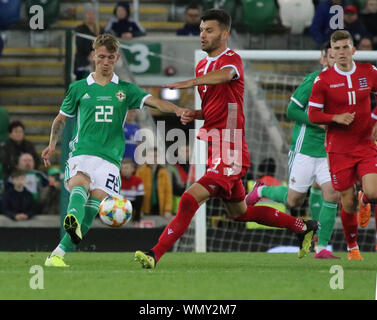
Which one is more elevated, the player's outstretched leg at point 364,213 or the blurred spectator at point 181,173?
the player's outstretched leg at point 364,213

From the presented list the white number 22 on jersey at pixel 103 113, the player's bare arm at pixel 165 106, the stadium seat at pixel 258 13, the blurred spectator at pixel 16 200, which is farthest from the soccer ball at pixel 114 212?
the stadium seat at pixel 258 13

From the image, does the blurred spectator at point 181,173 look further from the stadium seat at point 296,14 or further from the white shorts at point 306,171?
the stadium seat at point 296,14

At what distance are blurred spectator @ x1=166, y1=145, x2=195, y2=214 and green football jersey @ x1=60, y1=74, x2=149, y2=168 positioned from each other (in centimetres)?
415

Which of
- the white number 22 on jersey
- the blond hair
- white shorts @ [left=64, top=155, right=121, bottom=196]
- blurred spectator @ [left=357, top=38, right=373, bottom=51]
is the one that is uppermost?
the blond hair

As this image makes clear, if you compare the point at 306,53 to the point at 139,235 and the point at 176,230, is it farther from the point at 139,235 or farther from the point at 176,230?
the point at 176,230

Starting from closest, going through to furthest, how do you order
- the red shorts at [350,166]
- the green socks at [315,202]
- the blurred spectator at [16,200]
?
the red shorts at [350,166]
the green socks at [315,202]
the blurred spectator at [16,200]

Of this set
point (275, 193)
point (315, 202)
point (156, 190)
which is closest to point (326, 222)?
point (275, 193)

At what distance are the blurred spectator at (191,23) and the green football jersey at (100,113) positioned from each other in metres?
7.46

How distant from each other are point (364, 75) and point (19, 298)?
12.6ft

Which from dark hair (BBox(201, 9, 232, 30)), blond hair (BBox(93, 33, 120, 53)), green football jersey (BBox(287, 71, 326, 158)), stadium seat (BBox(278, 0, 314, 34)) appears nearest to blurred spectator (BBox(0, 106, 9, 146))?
stadium seat (BBox(278, 0, 314, 34))

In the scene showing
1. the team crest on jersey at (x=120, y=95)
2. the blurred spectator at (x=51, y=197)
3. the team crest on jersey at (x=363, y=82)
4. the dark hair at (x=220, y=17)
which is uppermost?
the dark hair at (x=220, y=17)

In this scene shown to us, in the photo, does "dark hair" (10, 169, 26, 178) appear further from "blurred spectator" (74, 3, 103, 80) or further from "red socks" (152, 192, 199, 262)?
"red socks" (152, 192, 199, 262)

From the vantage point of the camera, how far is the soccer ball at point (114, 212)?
798cm

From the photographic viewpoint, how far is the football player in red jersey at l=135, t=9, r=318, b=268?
755cm
